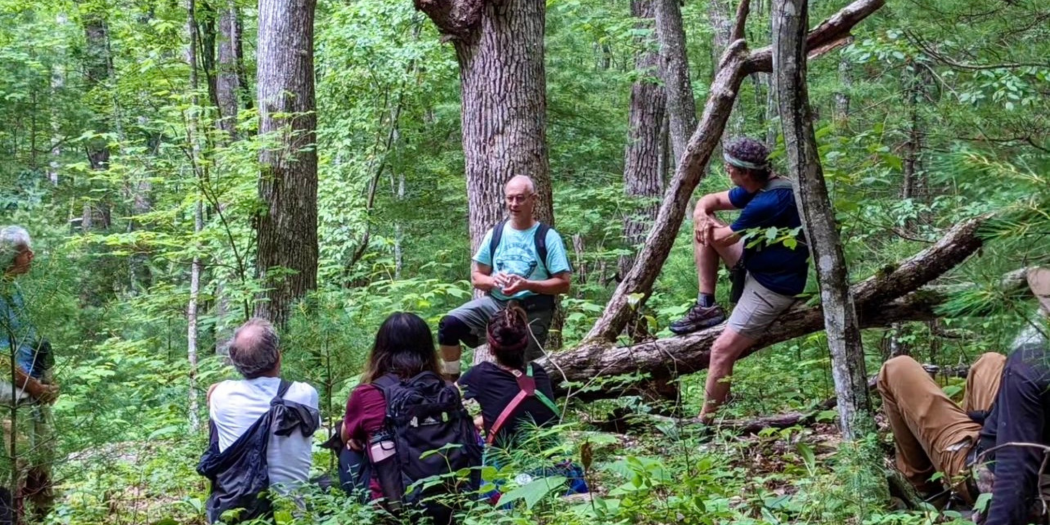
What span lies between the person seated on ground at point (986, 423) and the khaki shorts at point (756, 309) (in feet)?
3.72

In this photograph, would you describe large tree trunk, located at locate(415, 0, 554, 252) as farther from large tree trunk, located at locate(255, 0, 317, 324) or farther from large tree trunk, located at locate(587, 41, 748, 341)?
large tree trunk, located at locate(255, 0, 317, 324)

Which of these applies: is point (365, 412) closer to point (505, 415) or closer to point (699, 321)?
point (505, 415)

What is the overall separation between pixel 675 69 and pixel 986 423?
982 centimetres

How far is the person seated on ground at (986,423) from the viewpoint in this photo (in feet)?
10.5

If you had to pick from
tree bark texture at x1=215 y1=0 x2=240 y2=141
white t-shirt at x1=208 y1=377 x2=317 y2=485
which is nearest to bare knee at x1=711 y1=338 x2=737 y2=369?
white t-shirt at x1=208 y1=377 x2=317 y2=485

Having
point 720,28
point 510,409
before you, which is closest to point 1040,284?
point 510,409

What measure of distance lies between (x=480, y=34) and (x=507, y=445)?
135 inches

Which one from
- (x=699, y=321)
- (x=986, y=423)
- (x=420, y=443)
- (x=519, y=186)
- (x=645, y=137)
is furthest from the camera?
(x=645, y=137)

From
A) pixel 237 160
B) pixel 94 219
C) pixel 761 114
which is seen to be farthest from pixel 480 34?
pixel 94 219

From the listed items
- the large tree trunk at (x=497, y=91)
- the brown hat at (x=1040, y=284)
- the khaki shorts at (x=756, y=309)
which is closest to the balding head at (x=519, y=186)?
the large tree trunk at (x=497, y=91)

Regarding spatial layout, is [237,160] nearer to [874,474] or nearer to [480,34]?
[480,34]

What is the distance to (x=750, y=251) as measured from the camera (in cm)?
541

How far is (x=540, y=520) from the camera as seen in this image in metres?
3.57

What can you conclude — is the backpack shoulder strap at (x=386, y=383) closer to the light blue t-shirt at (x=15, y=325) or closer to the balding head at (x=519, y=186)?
the light blue t-shirt at (x=15, y=325)
